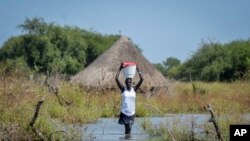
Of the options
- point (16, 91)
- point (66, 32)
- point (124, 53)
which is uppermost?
point (66, 32)

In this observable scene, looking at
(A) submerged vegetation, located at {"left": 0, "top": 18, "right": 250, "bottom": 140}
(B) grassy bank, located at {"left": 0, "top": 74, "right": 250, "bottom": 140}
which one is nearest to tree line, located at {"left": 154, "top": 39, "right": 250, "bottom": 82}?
(A) submerged vegetation, located at {"left": 0, "top": 18, "right": 250, "bottom": 140}

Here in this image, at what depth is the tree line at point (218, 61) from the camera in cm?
4253

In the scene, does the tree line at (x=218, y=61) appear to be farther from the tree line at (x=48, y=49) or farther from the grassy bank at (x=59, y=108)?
the grassy bank at (x=59, y=108)

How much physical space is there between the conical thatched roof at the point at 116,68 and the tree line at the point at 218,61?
25.9 feet

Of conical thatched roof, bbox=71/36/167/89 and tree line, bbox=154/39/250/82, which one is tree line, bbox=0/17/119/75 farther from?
conical thatched roof, bbox=71/36/167/89

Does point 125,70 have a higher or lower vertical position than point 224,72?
lower

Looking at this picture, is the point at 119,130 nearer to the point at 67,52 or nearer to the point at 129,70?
the point at 129,70

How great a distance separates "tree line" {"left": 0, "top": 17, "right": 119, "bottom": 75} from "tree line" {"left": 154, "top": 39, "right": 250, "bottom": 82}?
879cm

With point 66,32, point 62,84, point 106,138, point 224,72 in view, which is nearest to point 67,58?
point 66,32

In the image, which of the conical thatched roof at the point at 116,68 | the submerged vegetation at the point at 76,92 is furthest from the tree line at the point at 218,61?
the conical thatched roof at the point at 116,68

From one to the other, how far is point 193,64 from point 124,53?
66.4ft

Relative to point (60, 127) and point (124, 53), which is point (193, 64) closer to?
point (124, 53)

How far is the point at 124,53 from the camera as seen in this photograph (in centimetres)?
3253

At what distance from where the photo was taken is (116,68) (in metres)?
31.6
